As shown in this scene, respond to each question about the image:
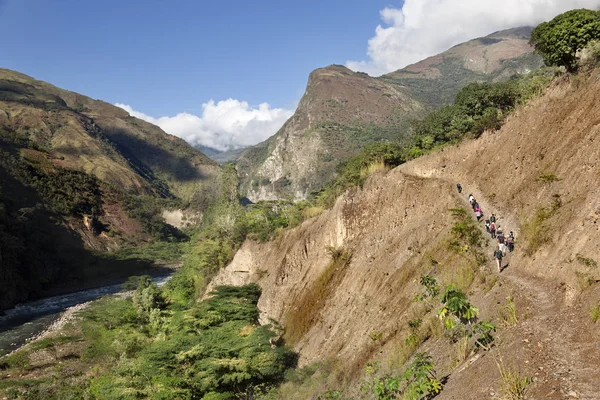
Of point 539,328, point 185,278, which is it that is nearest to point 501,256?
point 539,328

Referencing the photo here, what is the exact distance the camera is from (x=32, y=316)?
6406 centimetres

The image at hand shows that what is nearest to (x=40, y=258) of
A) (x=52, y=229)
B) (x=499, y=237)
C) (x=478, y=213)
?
(x=52, y=229)

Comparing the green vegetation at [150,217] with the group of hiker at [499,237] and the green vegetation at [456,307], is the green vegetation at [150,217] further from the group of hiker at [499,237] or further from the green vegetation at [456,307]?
the green vegetation at [456,307]

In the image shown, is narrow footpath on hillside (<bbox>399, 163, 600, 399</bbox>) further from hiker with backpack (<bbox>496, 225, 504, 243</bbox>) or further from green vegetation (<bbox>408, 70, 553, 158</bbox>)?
green vegetation (<bbox>408, 70, 553, 158</bbox>)

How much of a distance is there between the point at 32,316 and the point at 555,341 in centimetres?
7486

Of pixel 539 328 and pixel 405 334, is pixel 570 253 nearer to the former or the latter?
pixel 539 328

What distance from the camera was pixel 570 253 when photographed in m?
12.4

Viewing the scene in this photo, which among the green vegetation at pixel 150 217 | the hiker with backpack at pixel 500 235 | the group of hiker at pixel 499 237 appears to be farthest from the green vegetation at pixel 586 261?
the green vegetation at pixel 150 217

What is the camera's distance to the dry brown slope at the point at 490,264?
9.35 metres

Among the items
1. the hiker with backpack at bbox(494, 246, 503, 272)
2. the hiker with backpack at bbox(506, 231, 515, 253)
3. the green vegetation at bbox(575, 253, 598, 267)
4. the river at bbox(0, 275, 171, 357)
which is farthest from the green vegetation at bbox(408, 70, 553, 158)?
the river at bbox(0, 275, 171, 357)

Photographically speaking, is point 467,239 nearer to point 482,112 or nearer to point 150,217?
point 482,112

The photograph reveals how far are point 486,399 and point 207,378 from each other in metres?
13.1

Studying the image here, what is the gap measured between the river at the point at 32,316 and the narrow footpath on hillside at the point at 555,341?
53.8 meters

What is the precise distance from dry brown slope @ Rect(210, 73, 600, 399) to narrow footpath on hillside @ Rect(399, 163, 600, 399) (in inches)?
1.2
